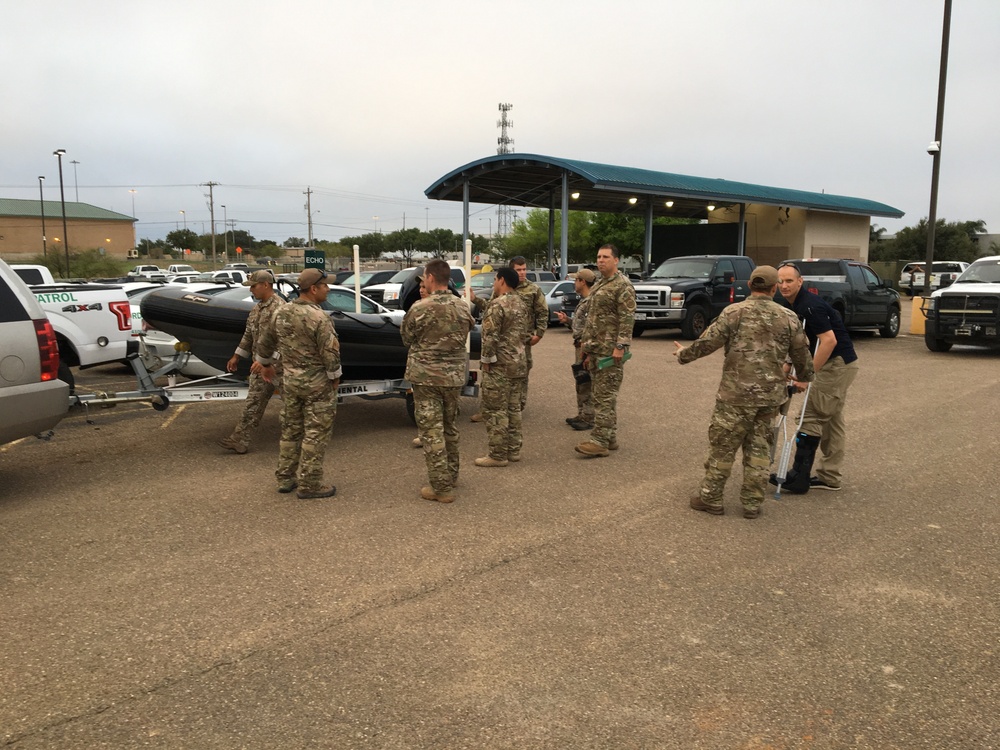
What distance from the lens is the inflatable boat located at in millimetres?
7219

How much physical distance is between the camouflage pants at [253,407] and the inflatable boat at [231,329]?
42 cm

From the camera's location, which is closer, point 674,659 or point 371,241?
point 674,659

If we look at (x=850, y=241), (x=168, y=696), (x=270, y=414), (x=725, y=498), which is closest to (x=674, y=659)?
(x=168, y=696)

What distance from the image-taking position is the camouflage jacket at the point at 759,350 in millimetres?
5129

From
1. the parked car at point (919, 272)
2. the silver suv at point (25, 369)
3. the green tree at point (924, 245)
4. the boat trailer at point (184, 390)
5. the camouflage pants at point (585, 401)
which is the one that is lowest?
the camouflage pants at point (585, 401)

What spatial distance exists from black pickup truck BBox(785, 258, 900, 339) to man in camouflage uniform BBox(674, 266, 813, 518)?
12222 millimetres

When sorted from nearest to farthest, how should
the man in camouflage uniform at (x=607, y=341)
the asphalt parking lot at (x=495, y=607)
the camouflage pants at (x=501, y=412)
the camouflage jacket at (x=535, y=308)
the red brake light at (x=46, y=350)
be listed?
the asphalt parking lot at (x=495, y=607), the red brake light at (x=46, y=350), the camouflage pants at (x=501, y=412), the man in camouflage uniform at (x=607, y=341), the camouflage jacket at (x=535, y=308)

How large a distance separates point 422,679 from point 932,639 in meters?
2.43

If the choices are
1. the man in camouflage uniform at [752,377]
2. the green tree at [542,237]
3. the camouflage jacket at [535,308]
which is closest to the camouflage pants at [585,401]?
the camouflage jacket at [535,308]

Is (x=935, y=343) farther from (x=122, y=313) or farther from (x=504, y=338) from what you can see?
(x=122, y=313)

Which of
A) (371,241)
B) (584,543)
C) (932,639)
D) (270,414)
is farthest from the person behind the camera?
(371,241)

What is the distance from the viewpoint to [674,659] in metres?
3.46

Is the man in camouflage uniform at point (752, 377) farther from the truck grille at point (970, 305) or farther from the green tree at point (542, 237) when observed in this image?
the green tree at point (542, 237)

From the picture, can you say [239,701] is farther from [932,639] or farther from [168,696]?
[932,639]
